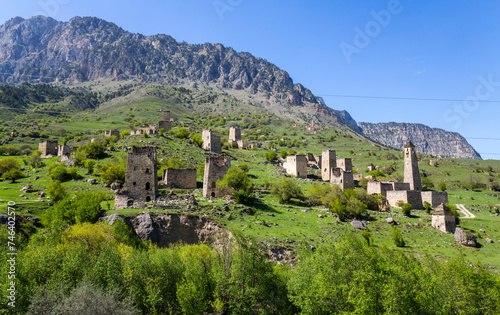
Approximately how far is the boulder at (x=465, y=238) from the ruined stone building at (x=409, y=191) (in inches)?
452

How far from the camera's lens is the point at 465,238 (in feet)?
97.8

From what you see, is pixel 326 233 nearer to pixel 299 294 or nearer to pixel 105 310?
pixel 299 294

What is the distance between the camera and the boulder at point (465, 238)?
96.6 feet

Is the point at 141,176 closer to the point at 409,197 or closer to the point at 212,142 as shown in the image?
the point at 409,197

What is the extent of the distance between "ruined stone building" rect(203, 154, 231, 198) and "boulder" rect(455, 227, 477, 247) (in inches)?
1006

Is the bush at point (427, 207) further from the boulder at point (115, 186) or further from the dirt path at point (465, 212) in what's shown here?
the boulder at point (115, 186)

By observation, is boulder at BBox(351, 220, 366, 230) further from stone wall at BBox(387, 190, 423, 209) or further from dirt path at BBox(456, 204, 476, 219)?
dirt path at BBox(456, 204, 476, 219)

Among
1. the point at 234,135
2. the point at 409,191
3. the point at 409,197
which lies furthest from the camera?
the point at 234,135

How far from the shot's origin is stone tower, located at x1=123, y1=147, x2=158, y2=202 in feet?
113

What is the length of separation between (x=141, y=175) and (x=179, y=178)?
815 centimetres

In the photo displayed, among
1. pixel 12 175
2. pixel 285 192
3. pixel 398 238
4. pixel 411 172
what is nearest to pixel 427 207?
pixel 411 172

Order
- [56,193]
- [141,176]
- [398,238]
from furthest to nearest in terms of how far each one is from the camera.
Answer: [141,176] < [56,193] < [398,238]

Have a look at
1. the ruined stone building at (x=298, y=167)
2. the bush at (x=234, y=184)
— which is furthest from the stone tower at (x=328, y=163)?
the bush at (x=234, y=184)

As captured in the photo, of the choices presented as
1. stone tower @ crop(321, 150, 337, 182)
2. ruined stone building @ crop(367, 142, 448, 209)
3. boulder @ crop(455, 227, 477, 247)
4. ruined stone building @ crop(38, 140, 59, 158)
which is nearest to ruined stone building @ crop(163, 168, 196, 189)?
ruined stone building @ crop(367, 142, 448, 209)
